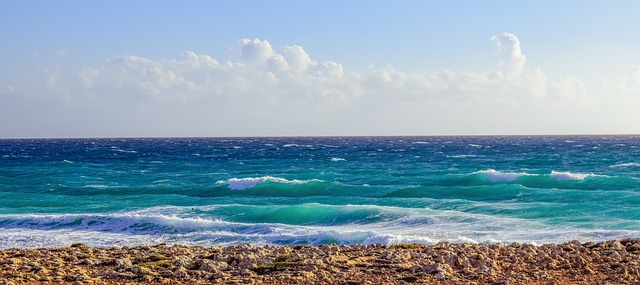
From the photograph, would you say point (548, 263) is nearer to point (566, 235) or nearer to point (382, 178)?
point (566, 235)

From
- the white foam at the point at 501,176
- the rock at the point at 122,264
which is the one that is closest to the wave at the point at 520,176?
the white foam at the point at 501,176

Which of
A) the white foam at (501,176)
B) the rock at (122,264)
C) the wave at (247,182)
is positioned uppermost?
the rock at (122,264)

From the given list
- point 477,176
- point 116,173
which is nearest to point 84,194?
point 116,173

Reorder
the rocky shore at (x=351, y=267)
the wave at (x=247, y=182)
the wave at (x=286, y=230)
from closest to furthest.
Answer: the rocky shore at (x=351, y=267) < the wave at (x=286, y=230) < the wave at (x=247, y=182)

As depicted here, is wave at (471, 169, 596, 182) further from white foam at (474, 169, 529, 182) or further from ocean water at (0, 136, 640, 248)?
ocean water at (0, 136, 640, 248)

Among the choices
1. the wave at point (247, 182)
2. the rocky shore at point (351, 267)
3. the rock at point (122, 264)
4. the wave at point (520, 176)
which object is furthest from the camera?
the wave at point (247, 182)

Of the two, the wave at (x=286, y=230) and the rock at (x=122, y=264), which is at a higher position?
the rock at (x=122, y=264)

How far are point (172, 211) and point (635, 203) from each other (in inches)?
752

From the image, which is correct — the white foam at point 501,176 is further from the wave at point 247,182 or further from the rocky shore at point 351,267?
the rocky shore at point 351,267

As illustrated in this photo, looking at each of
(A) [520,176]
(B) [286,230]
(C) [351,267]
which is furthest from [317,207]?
(A) [520,176]

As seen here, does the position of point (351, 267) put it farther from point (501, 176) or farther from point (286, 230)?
point (501, 176)

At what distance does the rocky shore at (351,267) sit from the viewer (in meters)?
9.44

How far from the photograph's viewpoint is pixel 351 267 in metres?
10.3

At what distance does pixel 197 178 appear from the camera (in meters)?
44.8
